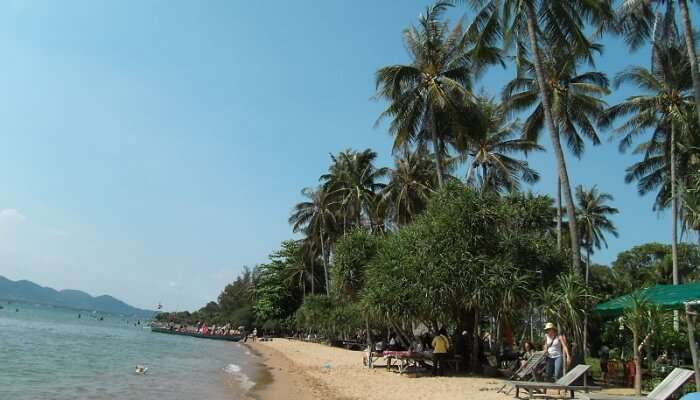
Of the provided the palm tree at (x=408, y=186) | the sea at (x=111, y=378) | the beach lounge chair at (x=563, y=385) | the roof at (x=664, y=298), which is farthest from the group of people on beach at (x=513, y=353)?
the palm tree at (x=408, y=186)

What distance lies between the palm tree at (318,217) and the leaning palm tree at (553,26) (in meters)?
26.0

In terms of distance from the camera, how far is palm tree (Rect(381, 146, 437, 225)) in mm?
34719

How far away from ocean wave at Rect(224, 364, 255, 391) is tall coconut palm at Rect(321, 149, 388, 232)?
50.6ft

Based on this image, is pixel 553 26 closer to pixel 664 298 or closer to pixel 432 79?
pixel 432 79

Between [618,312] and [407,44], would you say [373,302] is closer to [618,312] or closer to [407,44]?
[618,312]

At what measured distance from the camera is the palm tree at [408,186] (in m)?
34.7

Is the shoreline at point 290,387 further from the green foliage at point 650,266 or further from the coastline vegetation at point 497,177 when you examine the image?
the green foliage at point 650,266

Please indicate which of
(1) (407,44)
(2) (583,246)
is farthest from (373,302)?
(2) (583,246)

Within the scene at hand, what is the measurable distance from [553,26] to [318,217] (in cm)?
3089

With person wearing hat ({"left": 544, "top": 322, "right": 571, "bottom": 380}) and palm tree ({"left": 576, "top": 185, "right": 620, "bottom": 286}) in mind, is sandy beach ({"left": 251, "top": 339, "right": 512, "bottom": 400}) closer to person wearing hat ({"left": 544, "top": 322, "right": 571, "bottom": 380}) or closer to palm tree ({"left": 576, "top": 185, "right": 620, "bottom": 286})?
person wearing hat ({"left": 544, "top": 322, "right": 571, "bottom": 380})

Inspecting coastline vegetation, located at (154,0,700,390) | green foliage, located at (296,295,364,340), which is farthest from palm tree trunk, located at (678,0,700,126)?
green foliage, located at (296,295,364,340)

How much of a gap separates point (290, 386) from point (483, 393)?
23.4 feet

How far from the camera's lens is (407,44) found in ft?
82.7

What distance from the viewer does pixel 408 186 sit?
3512 cm
